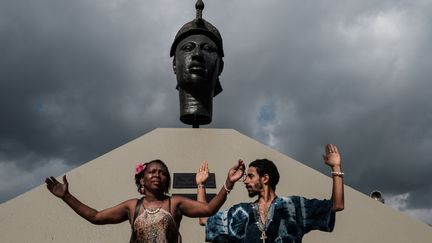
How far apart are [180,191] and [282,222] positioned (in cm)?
356

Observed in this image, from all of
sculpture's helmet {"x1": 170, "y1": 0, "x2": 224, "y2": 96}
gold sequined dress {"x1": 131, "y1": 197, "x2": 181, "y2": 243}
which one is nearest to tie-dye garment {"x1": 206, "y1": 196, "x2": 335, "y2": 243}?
gold sequined dress {"x1": 131, "y1": 197, "x2": 181, "y2": 243}

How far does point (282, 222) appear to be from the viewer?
260cm

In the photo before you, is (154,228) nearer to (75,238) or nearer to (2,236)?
(75,238)

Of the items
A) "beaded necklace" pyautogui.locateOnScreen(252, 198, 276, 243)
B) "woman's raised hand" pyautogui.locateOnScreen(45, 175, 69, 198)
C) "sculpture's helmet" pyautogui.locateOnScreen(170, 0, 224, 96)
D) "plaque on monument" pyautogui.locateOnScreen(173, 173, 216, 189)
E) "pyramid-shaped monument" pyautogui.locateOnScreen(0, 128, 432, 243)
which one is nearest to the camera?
"beaded necklace" pyautogui.locateOnScreen(252, 198, 276, 243)

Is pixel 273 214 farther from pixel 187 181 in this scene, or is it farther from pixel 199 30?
pixel 199 30

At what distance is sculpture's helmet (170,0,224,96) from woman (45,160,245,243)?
6.17 metres

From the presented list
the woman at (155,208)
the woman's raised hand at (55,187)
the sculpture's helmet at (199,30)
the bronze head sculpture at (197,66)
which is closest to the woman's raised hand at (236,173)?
the woman at (155,208)

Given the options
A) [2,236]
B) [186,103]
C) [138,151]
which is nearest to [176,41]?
[186,103]

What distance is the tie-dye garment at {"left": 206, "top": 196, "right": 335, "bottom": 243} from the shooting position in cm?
257

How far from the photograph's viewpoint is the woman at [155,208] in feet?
8.55

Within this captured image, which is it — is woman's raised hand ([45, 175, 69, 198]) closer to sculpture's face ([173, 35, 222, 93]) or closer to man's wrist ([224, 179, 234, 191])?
man's wrist ([224, 179, 234, 191])

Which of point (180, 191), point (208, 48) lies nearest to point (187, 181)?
point (180, 191)

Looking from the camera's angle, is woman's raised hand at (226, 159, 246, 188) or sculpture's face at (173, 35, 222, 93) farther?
sculpture's face at (173, 35, 222, 93)

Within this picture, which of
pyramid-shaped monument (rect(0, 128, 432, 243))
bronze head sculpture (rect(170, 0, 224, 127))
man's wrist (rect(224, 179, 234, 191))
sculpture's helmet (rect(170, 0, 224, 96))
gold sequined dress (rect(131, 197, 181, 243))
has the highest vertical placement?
sculpture's helmet (rect(170, 0, 224, 96))
